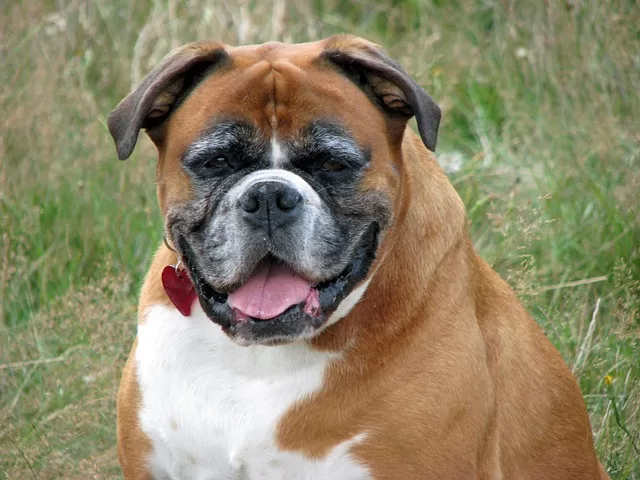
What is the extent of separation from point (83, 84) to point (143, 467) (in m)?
3.14

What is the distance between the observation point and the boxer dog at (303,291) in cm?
325

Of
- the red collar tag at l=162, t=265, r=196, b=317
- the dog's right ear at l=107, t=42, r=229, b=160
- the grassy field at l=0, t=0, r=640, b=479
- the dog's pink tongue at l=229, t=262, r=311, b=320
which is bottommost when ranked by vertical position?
the grassy field at l=0, t=0, r=640, b=479

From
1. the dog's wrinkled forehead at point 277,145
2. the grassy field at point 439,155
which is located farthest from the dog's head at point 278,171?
Result: the grassy field at point 439,155

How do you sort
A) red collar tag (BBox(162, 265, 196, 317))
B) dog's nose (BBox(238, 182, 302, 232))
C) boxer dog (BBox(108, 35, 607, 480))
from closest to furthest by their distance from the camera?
dog's nose (BBox(238, 182, 302, 232)) → boxer dog (BBox(108, 35, 607, 480)) → red collar tag (BBox(162, 265, 196, 317))

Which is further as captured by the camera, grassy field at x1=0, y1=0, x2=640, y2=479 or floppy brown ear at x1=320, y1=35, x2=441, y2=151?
grassy field at x1=0, y1=0, x2=640, y2=479

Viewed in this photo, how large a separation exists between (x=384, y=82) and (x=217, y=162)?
54 cm

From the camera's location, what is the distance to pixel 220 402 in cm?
337

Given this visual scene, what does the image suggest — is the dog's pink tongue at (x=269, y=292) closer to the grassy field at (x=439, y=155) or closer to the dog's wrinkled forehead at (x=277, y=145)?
the dog's wrinkled forehead at (x=277, y=145)

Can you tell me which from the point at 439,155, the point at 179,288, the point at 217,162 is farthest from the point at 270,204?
the point at 439,155

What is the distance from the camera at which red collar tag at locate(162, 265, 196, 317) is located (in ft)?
11.2

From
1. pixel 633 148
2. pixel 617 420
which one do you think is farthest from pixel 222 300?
pixel 633 148

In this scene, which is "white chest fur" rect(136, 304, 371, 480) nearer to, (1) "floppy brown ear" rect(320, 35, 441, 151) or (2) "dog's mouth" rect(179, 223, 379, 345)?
(2) "dog's mouth" rect(179, 223, 379, 345)

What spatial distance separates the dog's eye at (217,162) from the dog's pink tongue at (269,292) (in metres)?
0.31

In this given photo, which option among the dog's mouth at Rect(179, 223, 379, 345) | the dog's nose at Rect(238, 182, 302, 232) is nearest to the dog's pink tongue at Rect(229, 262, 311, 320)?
the dog's mouth at Rect(179, 223, 379, 345)
